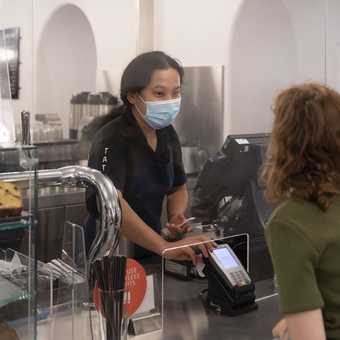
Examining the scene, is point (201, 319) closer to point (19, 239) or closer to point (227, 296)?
point (227, 296)

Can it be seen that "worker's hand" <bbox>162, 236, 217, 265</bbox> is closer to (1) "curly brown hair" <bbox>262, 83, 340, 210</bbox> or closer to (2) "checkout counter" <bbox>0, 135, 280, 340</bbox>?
(2) "checkout counter" <bbox>0, 135, 280, 340</bbox>

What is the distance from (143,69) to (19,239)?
901mm

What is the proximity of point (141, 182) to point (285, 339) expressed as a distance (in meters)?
0.81

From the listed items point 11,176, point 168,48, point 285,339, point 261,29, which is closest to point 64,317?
point 11,176

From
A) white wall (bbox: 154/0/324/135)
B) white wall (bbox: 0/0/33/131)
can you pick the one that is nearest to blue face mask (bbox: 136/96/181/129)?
white wall (bbox: 154/0/324/135)

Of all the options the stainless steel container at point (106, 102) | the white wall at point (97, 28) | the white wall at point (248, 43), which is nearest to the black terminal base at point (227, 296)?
the stainless steel container at point (106, 102)

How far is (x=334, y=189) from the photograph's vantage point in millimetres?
969

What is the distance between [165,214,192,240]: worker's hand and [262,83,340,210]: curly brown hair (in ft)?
2.48

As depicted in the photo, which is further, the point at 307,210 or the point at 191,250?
the point at 191,250

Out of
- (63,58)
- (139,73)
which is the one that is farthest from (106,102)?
(63,58)

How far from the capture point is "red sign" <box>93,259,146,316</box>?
1088 mm

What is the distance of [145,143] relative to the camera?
1.79 m

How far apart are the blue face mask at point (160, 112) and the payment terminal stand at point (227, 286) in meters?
0.48

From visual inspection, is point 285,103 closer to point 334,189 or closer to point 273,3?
point 334,189
